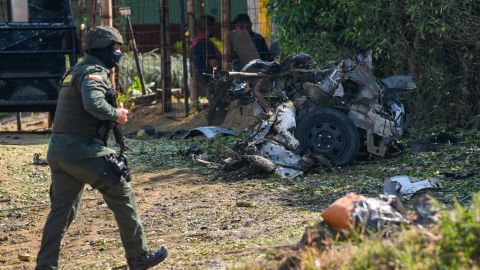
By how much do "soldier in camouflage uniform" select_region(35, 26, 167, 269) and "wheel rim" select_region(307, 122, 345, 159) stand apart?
4.68 meters

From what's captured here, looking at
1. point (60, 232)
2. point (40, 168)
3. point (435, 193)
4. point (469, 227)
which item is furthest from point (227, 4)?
point (469, 227)

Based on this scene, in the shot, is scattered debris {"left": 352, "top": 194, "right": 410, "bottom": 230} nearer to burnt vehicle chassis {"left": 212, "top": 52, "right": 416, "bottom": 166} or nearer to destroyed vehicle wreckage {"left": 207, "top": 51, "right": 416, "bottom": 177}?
destroyed vehicle wreckage {"left": 207, "top": 51, "right": 416, "bottom": 177}

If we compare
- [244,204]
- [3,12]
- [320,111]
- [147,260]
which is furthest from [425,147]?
[3,12]

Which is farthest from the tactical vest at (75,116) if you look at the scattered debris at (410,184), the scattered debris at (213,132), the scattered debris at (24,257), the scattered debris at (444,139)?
the scattered debris at (213,132)

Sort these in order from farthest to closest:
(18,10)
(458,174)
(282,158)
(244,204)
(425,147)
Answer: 1. (18,10)
2. (425,147)
3. (282,158)
4. (458,174)
5. (244,204)

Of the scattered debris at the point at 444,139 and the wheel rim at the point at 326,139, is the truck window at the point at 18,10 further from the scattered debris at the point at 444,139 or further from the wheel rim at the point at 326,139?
the scattered debris at the point at 444,139

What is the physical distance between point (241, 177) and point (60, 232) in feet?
13.5

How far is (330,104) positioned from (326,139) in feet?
1.44

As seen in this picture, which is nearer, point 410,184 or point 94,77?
point 94,77

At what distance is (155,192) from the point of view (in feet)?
35.4

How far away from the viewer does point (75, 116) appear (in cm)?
707

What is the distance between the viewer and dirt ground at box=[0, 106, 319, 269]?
7.84 metres

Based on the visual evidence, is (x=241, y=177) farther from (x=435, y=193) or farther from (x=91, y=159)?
(x=91, y=159)

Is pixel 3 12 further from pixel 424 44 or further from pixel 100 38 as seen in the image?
pixel 100 38
